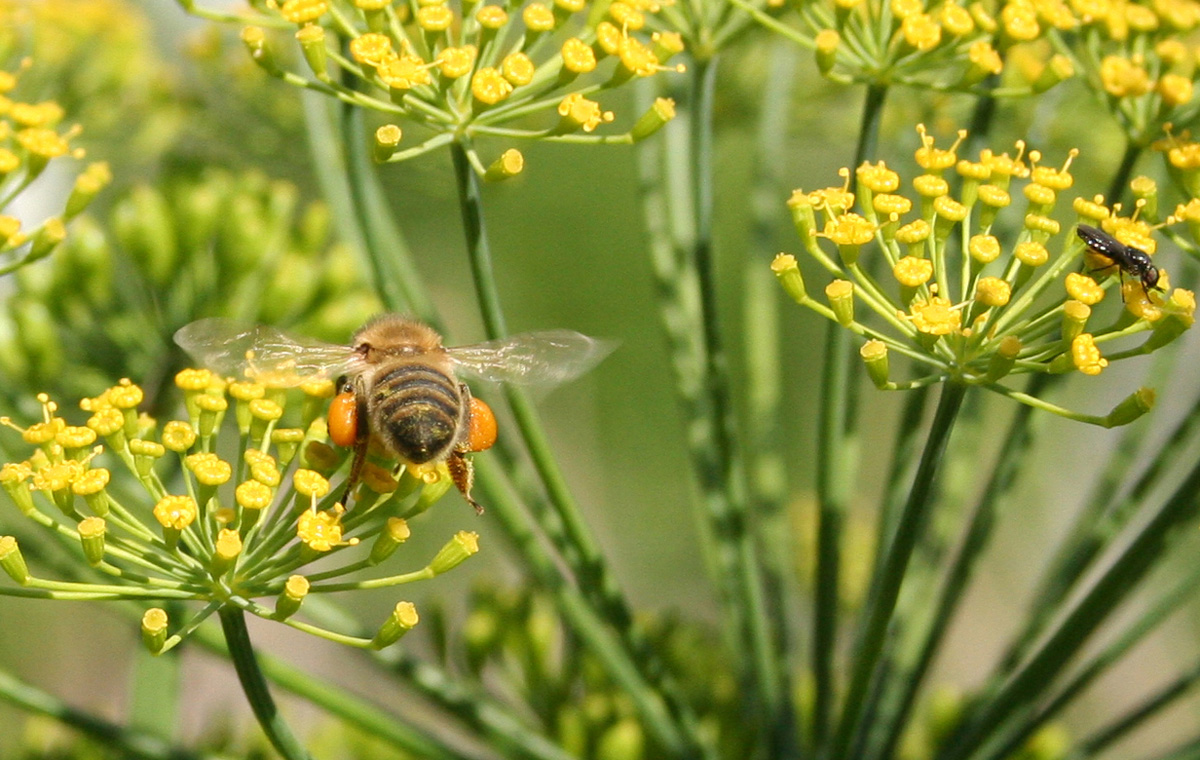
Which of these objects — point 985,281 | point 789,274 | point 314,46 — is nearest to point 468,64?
point 314,46

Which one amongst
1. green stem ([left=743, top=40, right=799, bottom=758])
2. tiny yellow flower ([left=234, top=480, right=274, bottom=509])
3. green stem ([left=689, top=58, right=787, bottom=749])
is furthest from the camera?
green stem ([left=743, top=40, right=799, bottom=758])

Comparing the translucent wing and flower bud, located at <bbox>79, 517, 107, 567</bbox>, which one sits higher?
flower bud, located at <bbox>79, 517, 107, 567</bbox>

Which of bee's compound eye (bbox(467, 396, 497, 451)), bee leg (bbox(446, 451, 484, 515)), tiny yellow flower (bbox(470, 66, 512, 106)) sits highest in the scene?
tiny yellow flower (bbox(470, 66, 512, 106))

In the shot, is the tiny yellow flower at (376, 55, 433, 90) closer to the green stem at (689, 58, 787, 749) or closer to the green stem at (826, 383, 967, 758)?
the green stem at (689, 58, 787, 749)

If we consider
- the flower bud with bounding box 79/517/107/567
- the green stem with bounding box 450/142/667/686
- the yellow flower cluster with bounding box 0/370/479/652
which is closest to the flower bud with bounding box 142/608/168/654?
the yellow flower cluster with bounding box 0/370/479/652

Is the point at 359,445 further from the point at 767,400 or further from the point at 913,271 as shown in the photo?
the point at 767,400

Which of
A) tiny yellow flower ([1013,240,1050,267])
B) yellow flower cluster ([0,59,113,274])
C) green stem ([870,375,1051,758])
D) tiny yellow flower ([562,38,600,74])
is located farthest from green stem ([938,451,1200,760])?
yellow flower cluster ([0,59,113,274])

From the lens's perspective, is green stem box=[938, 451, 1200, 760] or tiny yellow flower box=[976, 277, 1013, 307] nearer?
→ tiny yellow flower box=[976, 277, 1013, 307]

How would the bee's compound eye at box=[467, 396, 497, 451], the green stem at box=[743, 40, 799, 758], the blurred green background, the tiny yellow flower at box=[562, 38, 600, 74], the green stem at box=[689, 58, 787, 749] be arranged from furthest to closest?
the blurred green background < the green stem at box=[743, 40, 799, 758] < the green stem at box=[689, 58, 787, 749] < the bee's compound eye at box=[467, 396, 497, 451] < the tiny yellow flower at box=[562, 38, 600, 74]
